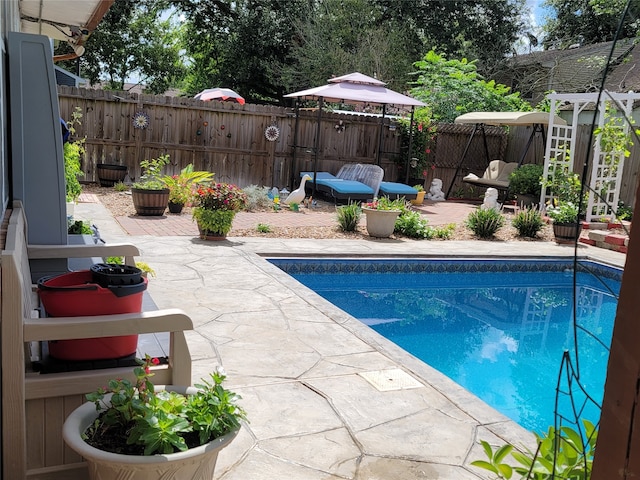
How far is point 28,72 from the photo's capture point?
128 inches

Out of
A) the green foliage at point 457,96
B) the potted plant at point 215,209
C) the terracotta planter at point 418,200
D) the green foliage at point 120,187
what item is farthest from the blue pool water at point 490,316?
the green foliage at point 457,96

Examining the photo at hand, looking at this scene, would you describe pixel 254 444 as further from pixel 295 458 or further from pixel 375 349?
pixel 375 349

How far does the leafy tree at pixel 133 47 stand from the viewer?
20594 millimetres

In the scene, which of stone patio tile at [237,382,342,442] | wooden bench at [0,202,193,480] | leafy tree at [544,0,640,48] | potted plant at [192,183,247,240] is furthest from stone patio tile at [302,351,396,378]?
leafy tree at [544,0,640,48]

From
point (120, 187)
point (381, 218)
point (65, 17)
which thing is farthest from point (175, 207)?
point (65, 17)

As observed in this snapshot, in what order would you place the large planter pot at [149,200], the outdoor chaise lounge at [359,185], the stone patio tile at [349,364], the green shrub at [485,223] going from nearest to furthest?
the stone patio tile at [349,364], the large planter pot at [149,200], the green shrub at [485,223], the outdoor chaise lounge at [359,185]

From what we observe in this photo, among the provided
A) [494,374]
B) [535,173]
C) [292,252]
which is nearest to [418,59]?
[535,173]

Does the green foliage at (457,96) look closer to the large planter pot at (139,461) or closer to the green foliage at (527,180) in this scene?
the green foliage at (527,180)

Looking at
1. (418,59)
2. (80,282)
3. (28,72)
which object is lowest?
(80,282)

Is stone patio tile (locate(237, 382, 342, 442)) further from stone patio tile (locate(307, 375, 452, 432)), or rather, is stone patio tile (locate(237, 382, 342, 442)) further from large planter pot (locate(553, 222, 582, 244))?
large planter pot (locate(553, 222, 582, 244))

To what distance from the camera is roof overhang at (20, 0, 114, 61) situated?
485 centimetres

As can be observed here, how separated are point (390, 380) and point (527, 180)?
9.91m

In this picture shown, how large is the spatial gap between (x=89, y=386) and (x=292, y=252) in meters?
5.25

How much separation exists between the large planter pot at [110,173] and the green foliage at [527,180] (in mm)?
8105
